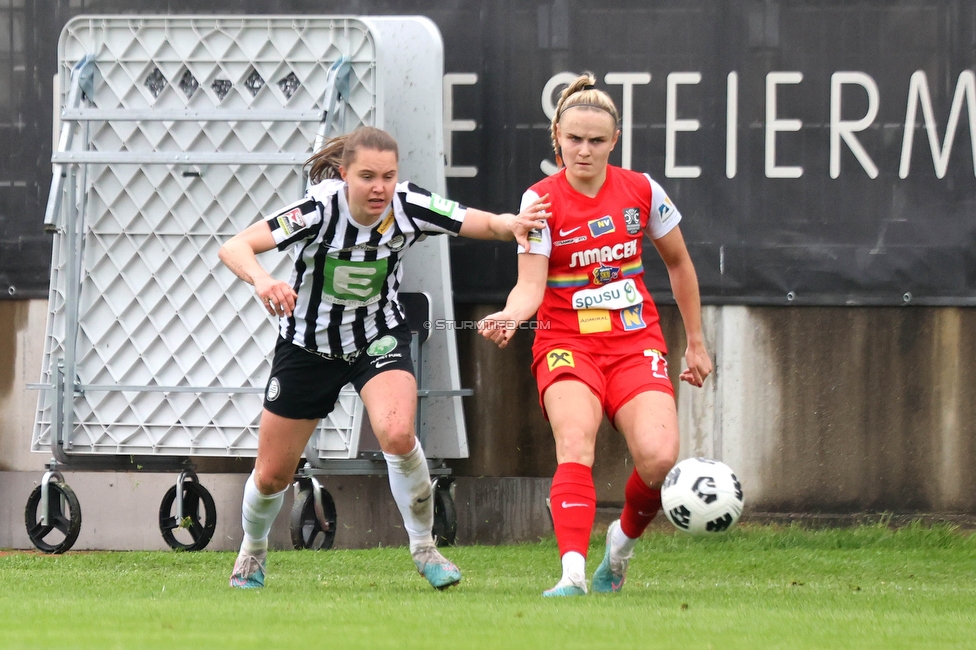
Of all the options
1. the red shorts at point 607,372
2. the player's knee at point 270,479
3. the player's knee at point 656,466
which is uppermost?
the red shorts at point 607,372

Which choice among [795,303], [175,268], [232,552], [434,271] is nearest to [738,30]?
[795,303]

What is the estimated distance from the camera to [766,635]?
13.5 feet

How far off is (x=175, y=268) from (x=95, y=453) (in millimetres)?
1197

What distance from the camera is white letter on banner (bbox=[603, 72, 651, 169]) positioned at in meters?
8.55

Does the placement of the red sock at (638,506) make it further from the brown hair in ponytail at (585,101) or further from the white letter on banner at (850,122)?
the white letter on banner at (850,122)

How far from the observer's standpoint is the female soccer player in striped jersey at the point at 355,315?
5391mm

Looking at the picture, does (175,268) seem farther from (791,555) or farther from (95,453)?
(791,555)

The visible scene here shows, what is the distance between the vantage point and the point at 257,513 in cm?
571

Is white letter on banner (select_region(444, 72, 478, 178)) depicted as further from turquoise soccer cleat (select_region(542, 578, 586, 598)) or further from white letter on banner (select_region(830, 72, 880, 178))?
turquoise soccer cleat (select_region(542, 578, 586, 598))

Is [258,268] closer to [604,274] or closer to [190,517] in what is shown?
[604,274]

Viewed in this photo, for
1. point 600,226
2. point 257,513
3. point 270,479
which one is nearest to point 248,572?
point 257,513

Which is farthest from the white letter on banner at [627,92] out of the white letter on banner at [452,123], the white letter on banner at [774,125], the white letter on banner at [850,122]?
the white letter on banner at [850,122]

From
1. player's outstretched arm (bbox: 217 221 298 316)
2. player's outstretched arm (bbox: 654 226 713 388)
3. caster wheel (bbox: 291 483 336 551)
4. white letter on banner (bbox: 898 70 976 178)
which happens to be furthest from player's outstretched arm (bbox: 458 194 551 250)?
white letter on banner (bbox: 898 70 976 178)

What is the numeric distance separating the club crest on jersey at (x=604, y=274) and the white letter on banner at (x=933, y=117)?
142 inches
